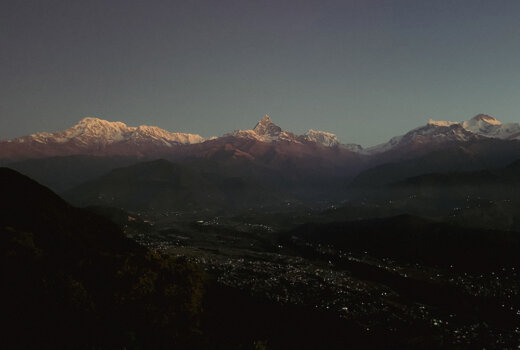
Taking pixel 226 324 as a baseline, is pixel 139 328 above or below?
above

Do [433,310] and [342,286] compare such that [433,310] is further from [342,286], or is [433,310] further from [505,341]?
[342,286]

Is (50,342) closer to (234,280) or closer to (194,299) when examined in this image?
(194,299)

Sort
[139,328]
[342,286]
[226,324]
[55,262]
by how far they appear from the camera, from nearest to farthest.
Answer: [139,328] → [55,262] → [226,324] → [342,286]

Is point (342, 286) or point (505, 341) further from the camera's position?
point (342, 286)

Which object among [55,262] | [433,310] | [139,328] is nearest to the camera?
[139,328]

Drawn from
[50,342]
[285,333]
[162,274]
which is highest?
[162,274]

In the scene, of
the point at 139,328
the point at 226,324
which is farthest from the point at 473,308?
the point at 139,328
